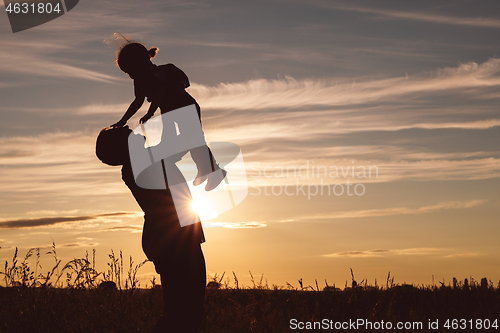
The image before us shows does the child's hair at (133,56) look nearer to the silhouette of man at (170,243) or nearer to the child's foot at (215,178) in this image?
the silhouette of man at (170,243)

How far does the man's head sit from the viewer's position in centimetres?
387

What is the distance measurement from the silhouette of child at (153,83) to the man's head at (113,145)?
20 centimetres

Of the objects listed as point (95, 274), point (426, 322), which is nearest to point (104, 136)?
point (95, 274)

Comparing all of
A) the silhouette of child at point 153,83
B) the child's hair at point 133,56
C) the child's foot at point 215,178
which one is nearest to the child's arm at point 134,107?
the silhouette of child at point 153,83

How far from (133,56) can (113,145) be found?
2.88ft

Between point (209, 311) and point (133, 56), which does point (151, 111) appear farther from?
point (209, 311)

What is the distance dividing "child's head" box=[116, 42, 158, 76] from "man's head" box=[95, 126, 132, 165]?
63 centimetres

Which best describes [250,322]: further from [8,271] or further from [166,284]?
[8,271]

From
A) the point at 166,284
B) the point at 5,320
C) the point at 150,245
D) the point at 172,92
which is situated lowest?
the point at 5,320

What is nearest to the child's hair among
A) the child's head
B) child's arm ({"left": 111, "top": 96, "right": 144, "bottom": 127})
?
the child's head

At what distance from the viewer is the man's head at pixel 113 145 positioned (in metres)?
3.87

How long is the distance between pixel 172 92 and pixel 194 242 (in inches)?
53.6

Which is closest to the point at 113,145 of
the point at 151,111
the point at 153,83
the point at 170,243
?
the point at 151,111

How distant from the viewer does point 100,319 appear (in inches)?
226
